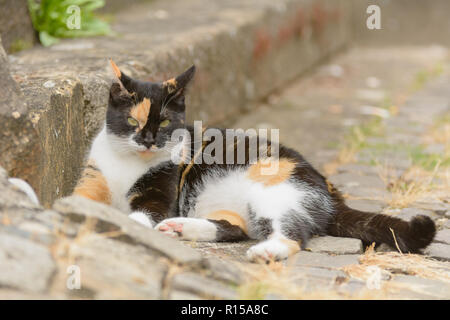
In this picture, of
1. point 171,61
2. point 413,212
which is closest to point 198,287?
point 413,212

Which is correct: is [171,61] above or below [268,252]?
above

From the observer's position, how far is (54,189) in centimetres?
301

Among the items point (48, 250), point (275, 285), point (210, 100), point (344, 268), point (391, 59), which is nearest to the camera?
point (48, 250)

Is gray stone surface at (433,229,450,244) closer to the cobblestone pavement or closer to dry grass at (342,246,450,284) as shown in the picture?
the cobblestone pavement

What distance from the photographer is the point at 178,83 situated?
3.14m

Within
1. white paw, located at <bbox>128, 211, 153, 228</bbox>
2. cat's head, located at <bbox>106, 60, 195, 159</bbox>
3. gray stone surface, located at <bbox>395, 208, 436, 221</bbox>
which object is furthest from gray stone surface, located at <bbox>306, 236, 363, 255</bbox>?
cat's head, located at <bbox>106, 60, 195, 159</bbox>

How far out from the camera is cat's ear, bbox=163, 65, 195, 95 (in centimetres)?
313

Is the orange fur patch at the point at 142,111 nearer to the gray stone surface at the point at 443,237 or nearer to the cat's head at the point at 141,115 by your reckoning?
the cat's head at the point at 141,115

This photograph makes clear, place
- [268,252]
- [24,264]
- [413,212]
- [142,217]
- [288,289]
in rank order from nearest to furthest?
[24,264]
[288,289]
[268,252]
[142,217]
[413,212]

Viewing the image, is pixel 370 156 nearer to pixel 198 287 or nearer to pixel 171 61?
pixel 171 61

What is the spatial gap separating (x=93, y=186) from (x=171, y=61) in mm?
1839

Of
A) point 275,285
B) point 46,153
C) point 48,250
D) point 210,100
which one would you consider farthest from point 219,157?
point 210,100
